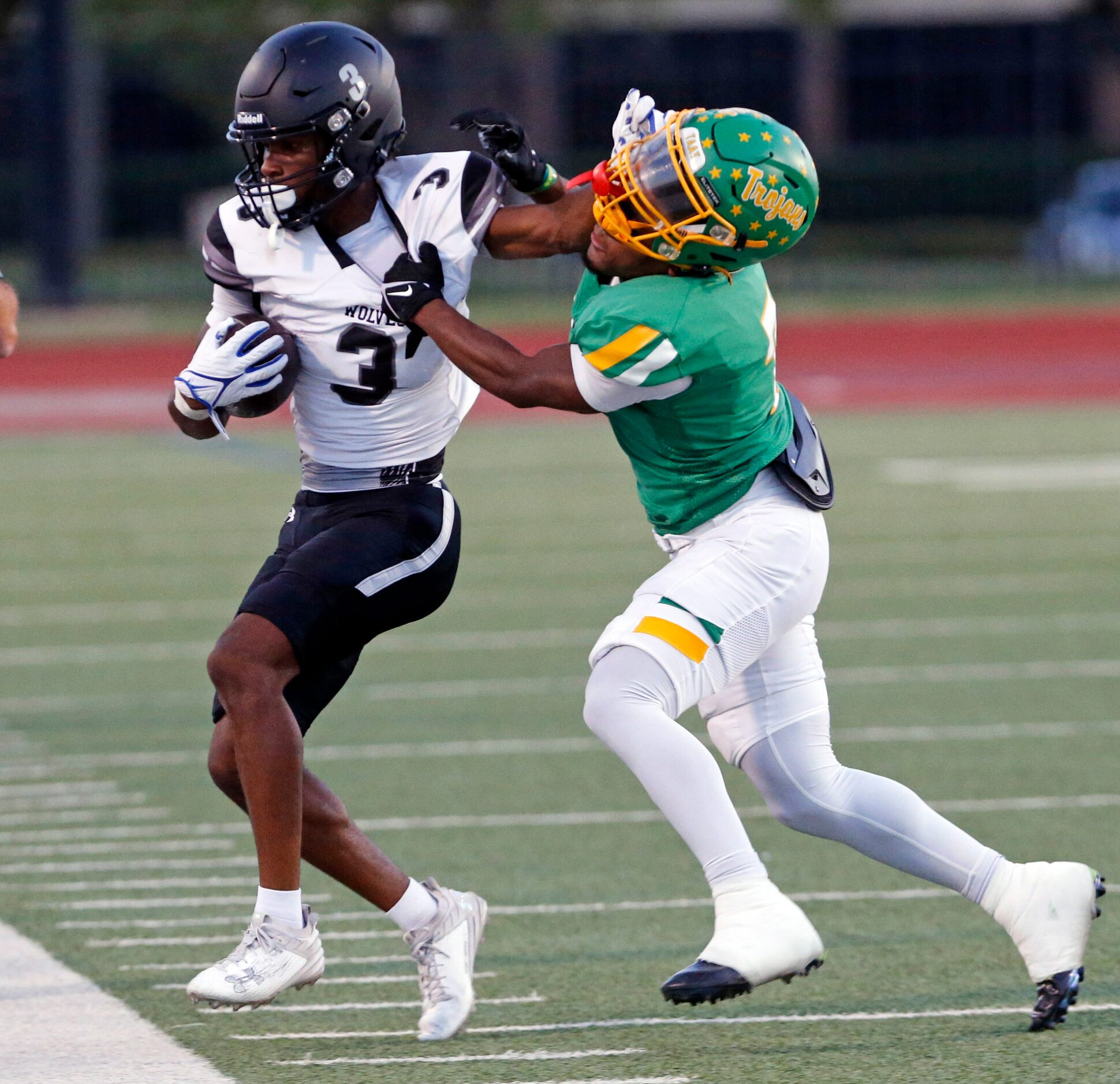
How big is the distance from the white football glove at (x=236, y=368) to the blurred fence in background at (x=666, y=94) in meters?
22.4

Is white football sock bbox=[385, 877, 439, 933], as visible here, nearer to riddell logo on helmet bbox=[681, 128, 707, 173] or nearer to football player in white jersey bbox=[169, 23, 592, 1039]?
football player in white jersey bbox=[169, 23, 592, 1039]

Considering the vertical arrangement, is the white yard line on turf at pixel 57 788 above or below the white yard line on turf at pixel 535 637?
above

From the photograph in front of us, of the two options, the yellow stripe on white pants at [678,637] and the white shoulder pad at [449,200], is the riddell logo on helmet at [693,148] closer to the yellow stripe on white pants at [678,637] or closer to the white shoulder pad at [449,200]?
the white shoulder pad at [449,200]

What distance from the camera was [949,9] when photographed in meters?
38.3

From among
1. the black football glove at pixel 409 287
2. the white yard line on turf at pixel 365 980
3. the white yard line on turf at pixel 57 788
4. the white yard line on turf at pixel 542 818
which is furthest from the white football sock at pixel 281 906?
the white yard line on turf at pixel 57 788

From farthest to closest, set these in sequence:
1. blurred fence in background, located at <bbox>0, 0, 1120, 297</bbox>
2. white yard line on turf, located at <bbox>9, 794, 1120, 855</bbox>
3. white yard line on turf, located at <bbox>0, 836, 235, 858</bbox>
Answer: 1. blurred fence in background, located at <bbox>0, 0, 1120, 297</bbox>
2. white yard line on turf, located at <bbox>9, 794, 1120, 855</bbox>
3. white yard line on turf, located at <bbox>0, 836, 235, 858</bbox>

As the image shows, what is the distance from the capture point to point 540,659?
850 cm

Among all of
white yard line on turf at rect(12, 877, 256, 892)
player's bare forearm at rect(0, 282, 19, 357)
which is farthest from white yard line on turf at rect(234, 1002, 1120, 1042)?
player's bare forearm at rect(0, 282, 19, 357)

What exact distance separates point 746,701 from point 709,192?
99 centimetres

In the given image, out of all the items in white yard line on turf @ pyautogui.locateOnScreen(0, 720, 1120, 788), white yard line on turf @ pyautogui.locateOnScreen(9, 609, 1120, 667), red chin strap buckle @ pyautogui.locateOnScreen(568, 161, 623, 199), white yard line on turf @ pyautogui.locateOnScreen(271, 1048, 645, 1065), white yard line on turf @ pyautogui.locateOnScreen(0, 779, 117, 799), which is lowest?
white yard line on turf @ pyautogui.locateOnScreen(9, 609, 1120, 667)

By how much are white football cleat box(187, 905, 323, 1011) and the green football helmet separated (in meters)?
1.45

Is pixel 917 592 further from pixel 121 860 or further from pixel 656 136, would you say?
pixel 656 136

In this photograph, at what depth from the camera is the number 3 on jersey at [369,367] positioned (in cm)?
421

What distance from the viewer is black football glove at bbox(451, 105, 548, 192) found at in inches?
166
